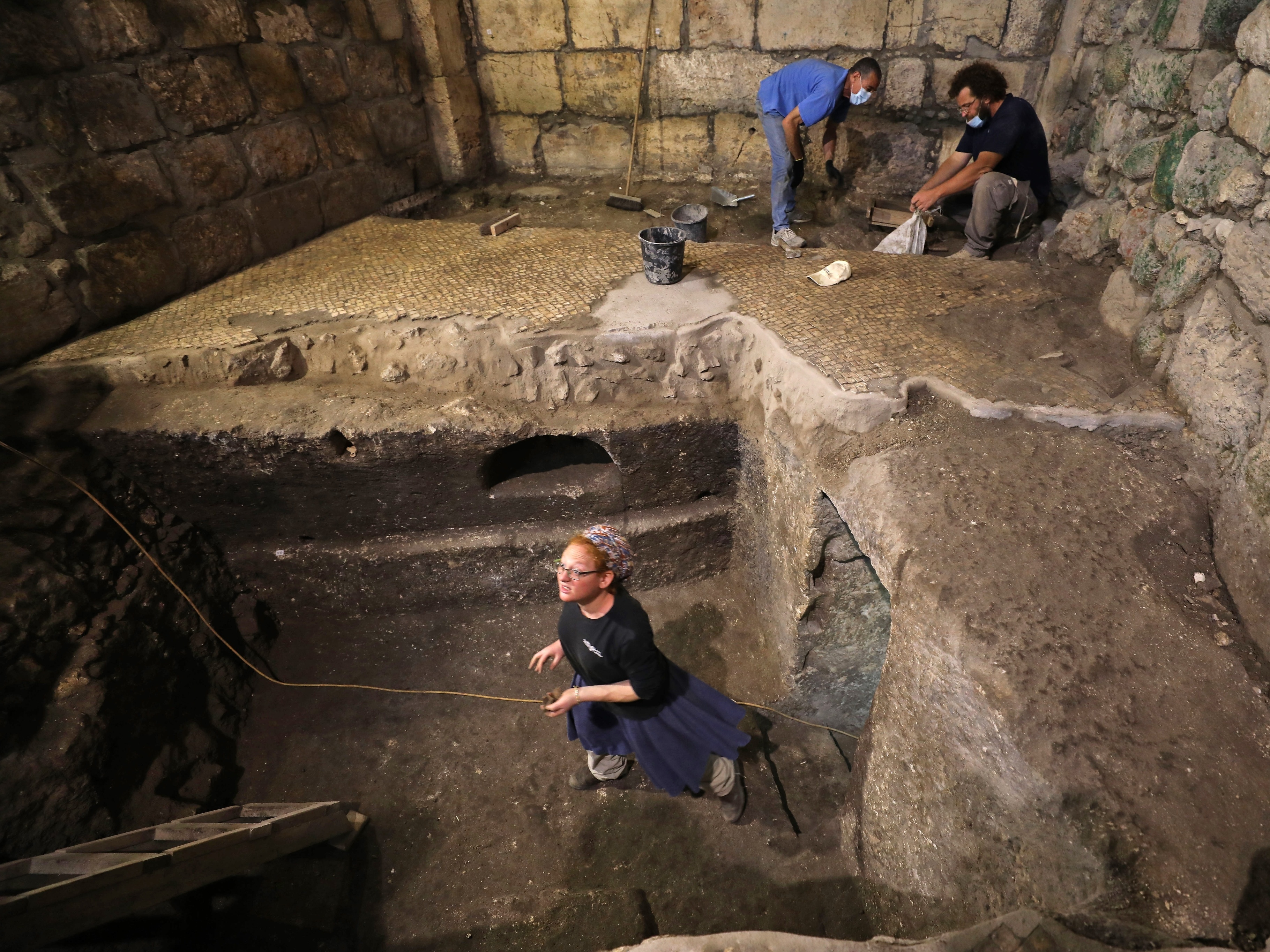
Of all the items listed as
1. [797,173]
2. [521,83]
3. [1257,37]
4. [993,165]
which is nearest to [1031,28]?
[993,165]

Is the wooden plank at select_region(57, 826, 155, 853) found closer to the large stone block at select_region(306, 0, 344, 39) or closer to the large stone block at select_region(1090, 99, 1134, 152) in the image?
the large stone block at select_region(306, 0, 344, 39)

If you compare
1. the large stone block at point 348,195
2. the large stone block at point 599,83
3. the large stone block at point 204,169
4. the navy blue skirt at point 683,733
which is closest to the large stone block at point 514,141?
the large stone block at point 599,83

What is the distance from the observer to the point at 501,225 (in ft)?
14.5

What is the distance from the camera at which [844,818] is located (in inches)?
108

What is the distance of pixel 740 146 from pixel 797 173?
0.98 m

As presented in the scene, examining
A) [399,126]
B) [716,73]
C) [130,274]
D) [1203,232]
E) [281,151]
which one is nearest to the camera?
[1203,232]

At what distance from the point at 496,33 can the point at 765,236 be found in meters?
2.74

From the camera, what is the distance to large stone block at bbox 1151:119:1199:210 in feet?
8.90

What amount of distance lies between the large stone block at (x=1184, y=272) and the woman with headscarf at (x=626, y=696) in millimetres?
2372

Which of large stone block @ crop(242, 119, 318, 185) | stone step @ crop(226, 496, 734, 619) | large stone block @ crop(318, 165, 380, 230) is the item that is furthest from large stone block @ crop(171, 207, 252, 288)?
stone step @ crop(226, 496, 734, 619)

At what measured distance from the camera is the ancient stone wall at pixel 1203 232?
212 centimetres

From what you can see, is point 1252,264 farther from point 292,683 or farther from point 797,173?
point 292,683

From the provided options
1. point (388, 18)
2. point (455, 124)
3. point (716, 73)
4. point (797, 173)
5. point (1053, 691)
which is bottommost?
point (1053, 691)

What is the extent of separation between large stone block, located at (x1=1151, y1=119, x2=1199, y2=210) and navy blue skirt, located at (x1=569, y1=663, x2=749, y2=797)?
9.37 ft
